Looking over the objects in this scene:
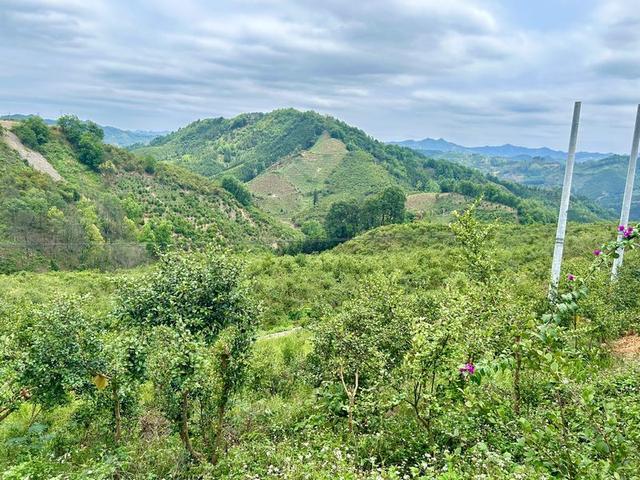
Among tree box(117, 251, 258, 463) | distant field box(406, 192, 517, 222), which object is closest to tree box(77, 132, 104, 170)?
distant field box(406, 192, 517, 222)

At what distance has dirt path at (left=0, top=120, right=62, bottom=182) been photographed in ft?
249

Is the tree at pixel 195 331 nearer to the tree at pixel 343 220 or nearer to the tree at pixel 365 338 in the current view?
the tree at pixel 365 338

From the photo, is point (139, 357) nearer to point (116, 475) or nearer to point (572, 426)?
point (116, 475)

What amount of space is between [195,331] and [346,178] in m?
148

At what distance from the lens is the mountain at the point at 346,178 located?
11638cm

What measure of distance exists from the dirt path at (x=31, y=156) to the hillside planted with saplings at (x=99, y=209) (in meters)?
1.21

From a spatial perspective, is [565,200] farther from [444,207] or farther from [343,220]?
[444,207]

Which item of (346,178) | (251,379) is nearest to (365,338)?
(251,379)

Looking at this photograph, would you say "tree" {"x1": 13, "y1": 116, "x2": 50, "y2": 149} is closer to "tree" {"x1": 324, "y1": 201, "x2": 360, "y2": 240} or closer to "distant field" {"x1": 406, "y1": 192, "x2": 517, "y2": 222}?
"tree" {"x1": 324, "y1": 201, "x2": 360, "y2": 240}

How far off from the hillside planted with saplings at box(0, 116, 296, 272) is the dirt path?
1.21 m

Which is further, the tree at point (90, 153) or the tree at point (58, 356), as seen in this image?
the tree at point (90, 153)

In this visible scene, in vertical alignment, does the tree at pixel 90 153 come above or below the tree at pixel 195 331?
above

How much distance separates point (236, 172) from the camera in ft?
552

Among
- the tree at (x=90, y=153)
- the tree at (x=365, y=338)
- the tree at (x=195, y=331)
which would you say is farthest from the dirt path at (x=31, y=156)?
the tree at (x=365, y=338)
